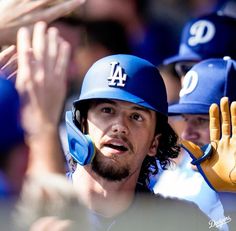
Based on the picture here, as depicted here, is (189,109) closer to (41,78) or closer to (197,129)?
(197,129)

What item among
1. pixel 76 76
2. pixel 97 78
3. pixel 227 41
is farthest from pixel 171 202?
pixel 227 41

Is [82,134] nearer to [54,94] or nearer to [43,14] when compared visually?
[43,14]

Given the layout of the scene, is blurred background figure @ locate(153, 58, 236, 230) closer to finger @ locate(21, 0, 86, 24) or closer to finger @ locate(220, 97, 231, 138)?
finger @ locate(220, 97, 231, 138)

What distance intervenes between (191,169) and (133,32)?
0.70m

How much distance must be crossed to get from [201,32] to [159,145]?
1203 millimetres

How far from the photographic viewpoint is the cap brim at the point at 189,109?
→ 3.37m

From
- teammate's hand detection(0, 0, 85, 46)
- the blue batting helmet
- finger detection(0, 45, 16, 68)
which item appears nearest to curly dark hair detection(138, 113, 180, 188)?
the blue batting helmet

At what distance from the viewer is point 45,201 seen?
5.51ft

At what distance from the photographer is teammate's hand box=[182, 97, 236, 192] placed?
110 inches

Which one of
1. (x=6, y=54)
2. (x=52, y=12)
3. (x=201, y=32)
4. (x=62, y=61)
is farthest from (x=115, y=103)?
(x=201, y=32)

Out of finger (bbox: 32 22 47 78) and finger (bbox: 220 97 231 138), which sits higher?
finger (bbox: 32 22 47 78)

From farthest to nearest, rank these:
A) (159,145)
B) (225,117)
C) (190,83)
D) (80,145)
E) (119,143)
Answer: (190,83)
(159,145)
(225,117)
(119,143)
(80,145)

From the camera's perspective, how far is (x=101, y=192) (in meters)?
2.67

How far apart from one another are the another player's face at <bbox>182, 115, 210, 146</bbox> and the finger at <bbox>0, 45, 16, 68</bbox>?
131 centimetres
